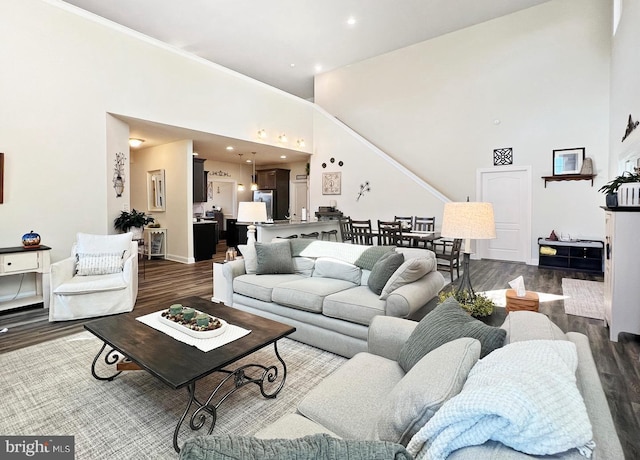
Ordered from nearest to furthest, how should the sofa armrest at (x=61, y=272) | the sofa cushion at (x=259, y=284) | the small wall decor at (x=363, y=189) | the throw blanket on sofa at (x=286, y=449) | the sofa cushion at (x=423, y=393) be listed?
the throw blanket on sofa at (x=286, y=449)
the sofa cushion at (x=423, y=393)
the sofa cushion at (x=259, y=284)
the sofa armrest at (x=61, y=272)
the small wall decor at (x=363, y=189)

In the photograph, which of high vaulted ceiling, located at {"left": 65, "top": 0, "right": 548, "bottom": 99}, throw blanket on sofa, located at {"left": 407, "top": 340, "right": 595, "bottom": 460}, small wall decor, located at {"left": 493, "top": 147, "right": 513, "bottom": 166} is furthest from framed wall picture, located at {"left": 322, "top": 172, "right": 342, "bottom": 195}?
throw blanket on sofa, located at {"left": 407, "top": 340, "right": 595, "bottom": 460}

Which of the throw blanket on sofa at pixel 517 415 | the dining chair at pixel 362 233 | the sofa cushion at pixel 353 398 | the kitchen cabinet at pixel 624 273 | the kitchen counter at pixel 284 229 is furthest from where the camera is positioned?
the dining chair at pixel 362 233

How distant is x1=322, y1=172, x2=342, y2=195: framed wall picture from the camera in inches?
347

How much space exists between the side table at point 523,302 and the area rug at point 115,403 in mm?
1366

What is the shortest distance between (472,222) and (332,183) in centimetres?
680

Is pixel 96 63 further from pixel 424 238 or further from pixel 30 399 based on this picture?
pixel 424 238

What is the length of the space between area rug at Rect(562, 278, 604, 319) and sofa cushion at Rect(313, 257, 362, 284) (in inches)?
106

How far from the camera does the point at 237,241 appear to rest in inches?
364

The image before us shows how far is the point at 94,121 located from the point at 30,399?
163 inches

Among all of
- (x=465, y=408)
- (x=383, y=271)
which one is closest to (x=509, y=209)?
(x=383, y=271)

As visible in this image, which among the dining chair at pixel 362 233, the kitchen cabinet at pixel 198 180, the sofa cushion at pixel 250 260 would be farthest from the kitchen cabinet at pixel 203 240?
the sofa cushion at pixel 250 260

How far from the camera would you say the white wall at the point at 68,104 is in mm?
4109

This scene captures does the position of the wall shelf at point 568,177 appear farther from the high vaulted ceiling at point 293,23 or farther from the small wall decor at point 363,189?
the small wall decor at point 363,189

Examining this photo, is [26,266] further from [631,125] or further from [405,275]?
[631,125]
